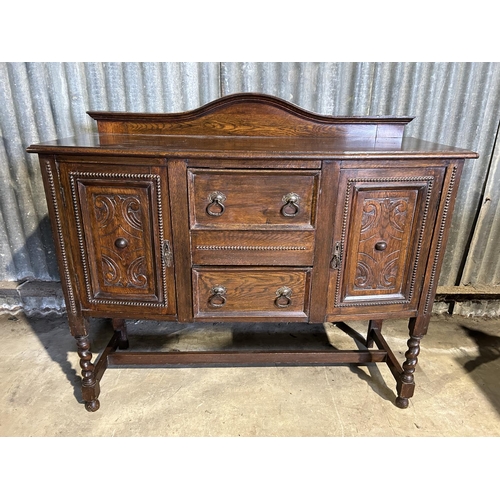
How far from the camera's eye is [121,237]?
1744 millimetres

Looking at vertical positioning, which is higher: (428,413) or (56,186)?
(56,186)

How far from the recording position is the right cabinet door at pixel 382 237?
1658 mm

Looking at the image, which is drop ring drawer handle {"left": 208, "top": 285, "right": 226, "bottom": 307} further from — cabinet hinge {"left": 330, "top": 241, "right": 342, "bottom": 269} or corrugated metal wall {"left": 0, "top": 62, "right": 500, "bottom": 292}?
corrugated metal wall {"left": 0, "top": 62, "right": 500, "bottom": 292}

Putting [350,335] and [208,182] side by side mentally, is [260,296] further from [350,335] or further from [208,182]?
[350,335]

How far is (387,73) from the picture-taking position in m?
2.39

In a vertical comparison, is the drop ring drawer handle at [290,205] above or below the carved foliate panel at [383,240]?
above

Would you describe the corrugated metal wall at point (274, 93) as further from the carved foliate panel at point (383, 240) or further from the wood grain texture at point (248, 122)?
the carved foliate panel at point (383, 240)

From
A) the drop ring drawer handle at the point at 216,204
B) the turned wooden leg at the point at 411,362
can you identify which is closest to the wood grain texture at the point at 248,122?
the drop ring drawer handle at the point at 216,204

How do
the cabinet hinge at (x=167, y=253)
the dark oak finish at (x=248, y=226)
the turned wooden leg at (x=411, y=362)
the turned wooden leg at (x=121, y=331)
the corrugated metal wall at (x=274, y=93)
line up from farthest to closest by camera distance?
the turned wooden leg at (x=121, y=331), the corrugated metal wall at (x=274, y=93), the turned wooden leg at (x=411, y=362), the cabinet hinge at (x=167, y=253), the dark oak finish at (x=248, y=226)

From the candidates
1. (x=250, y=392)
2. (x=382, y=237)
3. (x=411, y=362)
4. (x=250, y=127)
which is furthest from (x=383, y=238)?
(x=250, y=392)

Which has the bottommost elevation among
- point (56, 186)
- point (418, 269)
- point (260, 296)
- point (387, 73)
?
point (260, 296)

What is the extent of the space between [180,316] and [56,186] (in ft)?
2.72

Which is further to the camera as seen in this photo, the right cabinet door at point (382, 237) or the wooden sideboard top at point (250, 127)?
the wooden sideboard top at point (250, 127)

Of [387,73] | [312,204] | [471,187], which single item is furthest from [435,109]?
[312,204]
